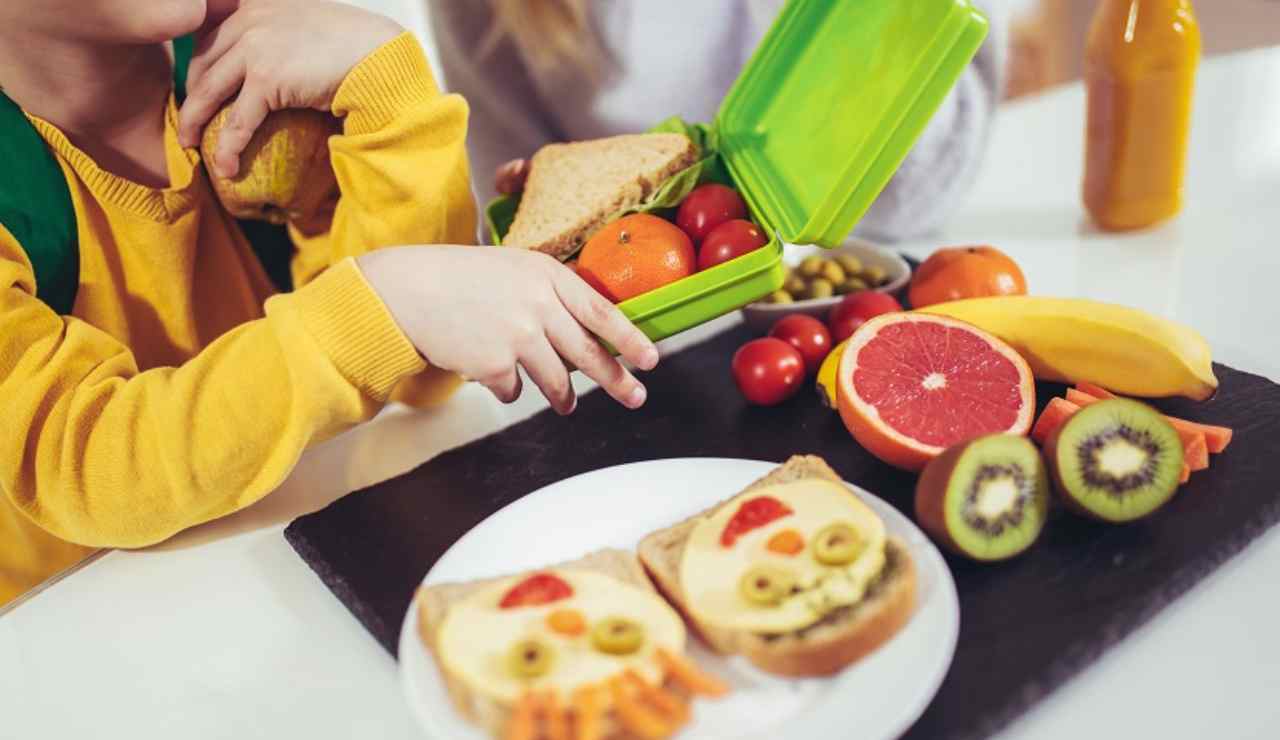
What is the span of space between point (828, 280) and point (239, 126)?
67cm

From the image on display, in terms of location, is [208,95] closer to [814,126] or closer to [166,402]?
[166,402]

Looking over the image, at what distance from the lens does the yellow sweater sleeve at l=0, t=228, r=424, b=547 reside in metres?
0.87

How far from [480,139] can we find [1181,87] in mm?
1001

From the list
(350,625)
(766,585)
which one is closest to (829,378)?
(766,585)

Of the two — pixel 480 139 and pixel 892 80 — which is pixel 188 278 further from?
pixel 892 80

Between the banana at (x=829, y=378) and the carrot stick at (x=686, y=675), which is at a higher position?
the carrot stick at (x=686, y=675)

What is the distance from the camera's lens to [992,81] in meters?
1.39

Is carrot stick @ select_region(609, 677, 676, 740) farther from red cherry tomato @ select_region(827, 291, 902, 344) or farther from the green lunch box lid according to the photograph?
red cherry tomato @ select_region(827, 291, 902, 344)

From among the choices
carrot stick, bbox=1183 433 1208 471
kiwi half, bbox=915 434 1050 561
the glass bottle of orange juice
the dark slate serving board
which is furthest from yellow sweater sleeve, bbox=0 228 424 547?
the glass bottle of orange juice

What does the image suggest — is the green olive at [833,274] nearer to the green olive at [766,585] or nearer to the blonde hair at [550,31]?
the blonde hair at [550,31]

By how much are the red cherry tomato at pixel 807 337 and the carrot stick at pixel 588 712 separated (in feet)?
1.84

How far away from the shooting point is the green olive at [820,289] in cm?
121

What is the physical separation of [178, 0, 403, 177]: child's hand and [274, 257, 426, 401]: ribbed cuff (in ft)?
0.82

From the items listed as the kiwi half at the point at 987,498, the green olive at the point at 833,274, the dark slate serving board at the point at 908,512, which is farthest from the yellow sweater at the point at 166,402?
the green olive at the point at 833,274
